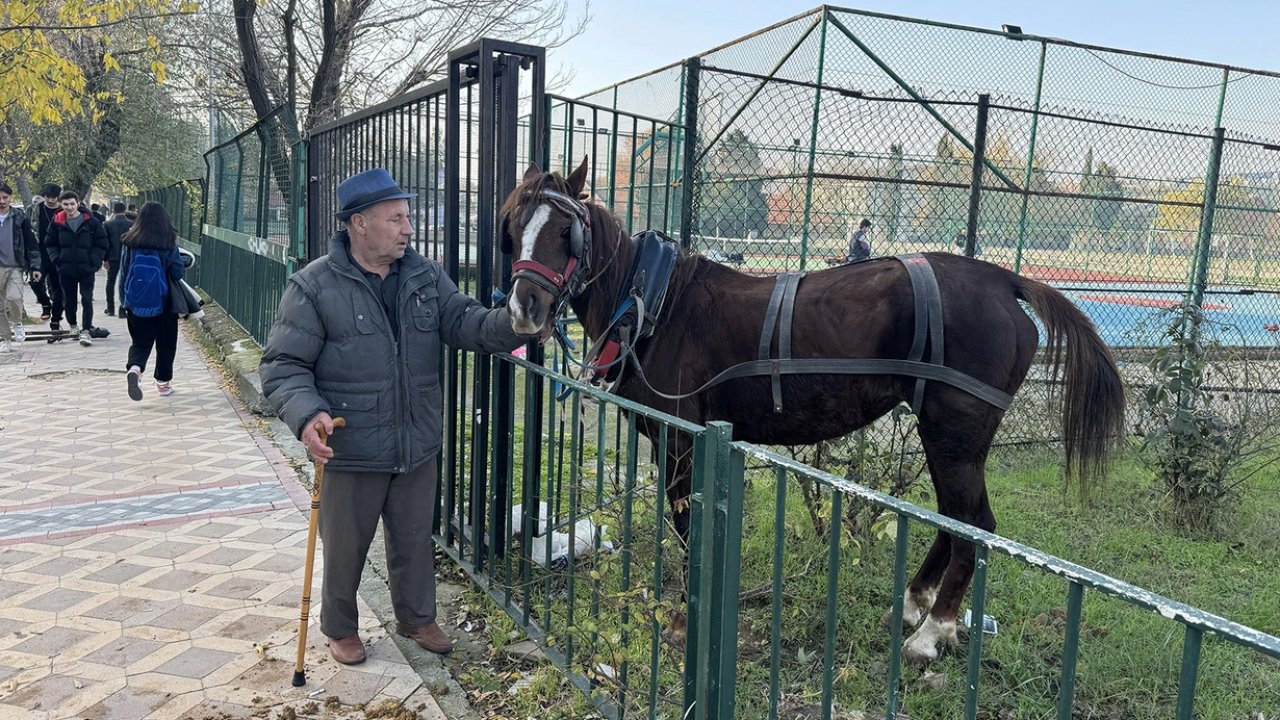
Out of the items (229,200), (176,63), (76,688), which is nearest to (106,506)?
(76,688)

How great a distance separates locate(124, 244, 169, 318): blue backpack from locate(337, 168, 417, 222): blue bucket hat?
16.8ft

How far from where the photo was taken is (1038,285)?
3818 mm

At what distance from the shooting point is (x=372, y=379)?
322 cm

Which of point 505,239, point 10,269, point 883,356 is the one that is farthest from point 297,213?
point 883,356

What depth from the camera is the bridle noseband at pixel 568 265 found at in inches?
124

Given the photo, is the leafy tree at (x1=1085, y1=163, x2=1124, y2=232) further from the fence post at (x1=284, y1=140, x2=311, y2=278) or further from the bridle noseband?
the fence post at (x1=284, y1=140, x2=311, y2=278)

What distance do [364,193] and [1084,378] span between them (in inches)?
123

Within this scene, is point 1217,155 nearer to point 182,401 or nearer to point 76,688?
point 76,688

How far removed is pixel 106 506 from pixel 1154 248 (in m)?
9.12

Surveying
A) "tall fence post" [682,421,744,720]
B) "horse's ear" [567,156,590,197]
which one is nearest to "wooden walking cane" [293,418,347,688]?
"horse's ear" [567,156,590,197]

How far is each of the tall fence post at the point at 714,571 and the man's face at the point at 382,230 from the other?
1.61 metres

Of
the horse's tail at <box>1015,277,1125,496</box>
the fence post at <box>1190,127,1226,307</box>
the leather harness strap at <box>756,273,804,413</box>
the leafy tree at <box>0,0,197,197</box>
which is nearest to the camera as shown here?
the leather harness strap at <box>756,273,804,413</box>

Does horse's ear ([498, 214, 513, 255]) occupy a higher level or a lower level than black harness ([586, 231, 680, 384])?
higher

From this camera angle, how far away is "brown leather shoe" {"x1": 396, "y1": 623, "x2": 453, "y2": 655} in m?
3.46
